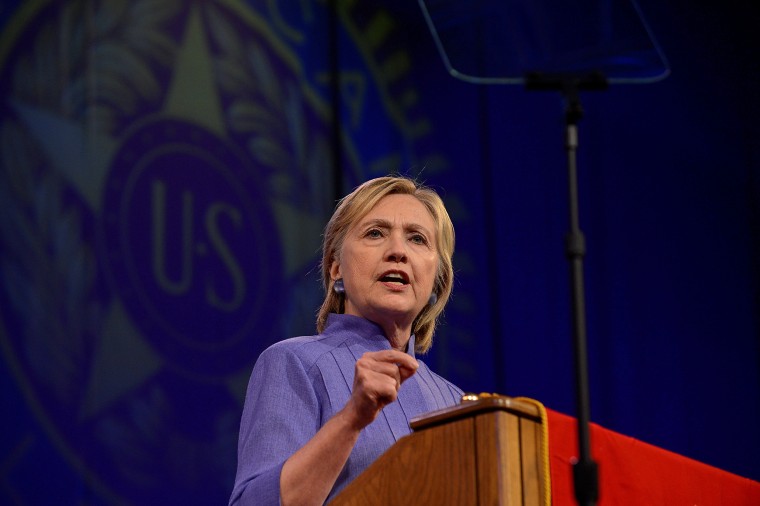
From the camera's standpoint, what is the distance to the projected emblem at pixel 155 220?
9.30 feet

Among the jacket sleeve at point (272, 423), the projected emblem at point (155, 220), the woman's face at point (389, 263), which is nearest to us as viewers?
the jacket sleeve at point (272, 423)

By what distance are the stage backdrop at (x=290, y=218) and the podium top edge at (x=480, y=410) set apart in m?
1.76

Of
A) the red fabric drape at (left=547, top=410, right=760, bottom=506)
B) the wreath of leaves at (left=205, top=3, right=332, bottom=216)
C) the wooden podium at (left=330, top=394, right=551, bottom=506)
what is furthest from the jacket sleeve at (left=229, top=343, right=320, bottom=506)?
the wreath of leaves at (left=205, top=3, right=332, bottom=216)

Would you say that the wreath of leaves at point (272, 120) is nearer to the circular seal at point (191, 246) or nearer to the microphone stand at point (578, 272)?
the circular seal at point (191, 246)

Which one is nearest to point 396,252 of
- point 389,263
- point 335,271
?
point 389,263

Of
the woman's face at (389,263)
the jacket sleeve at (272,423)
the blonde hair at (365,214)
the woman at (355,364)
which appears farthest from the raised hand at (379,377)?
the blonde hair at (365,214)

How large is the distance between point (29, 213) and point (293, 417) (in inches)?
62.3

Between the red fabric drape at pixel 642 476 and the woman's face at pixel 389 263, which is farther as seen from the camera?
the red fabric drape at pixel 642 476

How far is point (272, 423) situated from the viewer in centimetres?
155

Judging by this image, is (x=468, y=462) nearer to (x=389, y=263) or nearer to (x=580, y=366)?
(x=580, y=366)

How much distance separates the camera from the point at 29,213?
2.84 meters

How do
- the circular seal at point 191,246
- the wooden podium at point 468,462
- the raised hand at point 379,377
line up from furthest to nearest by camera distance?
the circular seal at point 191,246, the raised hand at point 379,377, the wooden podium at point 468,462

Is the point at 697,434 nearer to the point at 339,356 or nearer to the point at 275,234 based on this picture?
the point at 275,234

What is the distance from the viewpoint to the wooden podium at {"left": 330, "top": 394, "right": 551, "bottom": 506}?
121 cm
